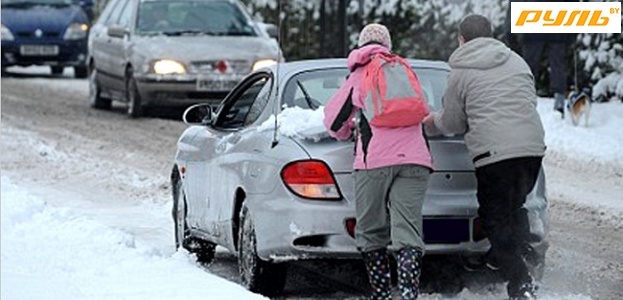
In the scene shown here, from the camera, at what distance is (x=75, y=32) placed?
2869 cm

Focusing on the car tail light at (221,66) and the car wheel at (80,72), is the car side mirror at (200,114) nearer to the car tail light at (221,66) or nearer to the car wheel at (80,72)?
the car tail light at (221,66)

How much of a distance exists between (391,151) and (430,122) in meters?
0.50

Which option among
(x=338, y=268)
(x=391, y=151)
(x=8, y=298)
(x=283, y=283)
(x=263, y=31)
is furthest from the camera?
(x=263, y=31)

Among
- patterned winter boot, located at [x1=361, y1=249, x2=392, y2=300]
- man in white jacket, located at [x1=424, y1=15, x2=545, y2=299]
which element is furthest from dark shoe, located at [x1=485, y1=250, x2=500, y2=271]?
patterned winter boot, located at [x1=361, y1=249, x2=392, y2=300]

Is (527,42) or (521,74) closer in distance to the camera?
(521,74)

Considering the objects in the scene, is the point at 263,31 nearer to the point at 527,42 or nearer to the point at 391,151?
the point at 527,42

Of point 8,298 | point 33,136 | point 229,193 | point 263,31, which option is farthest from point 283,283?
point 263,31

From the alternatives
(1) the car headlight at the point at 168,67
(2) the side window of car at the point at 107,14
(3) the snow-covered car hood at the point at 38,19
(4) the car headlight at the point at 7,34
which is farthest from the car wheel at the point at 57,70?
(1) the car headlight at the point at 168,67

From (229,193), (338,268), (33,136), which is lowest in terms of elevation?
(33,136)

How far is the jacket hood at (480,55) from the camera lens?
341 inches

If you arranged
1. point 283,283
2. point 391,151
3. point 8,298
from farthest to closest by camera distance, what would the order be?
point 283,283
point 391,151
point 8,298

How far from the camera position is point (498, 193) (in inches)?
333

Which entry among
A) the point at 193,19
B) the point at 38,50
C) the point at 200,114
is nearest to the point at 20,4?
the point at 38,50

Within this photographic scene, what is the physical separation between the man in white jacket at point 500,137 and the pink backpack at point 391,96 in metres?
0.38
